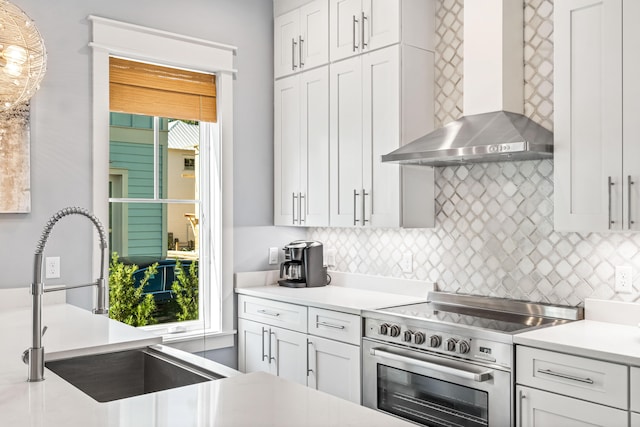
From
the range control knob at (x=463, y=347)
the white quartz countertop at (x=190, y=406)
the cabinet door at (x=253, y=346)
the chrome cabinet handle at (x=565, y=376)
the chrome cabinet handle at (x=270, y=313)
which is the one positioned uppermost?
the white quartz countertop at (x=190, y=406)

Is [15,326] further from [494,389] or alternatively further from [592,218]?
[592,218]

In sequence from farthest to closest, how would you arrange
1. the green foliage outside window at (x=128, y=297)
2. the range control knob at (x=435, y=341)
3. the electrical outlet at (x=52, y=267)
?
the green foliage outside window at (x=128, y=297)
the electrical outlet at (x=52, y=267)
the range control knob at (x=435, y=341)

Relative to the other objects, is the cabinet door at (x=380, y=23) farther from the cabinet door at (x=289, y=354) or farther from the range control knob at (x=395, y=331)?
the cabinet door at (x=289, y=354)

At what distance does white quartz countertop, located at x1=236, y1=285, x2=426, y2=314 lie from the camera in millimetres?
3199

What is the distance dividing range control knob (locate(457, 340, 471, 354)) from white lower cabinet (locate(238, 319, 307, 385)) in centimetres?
109

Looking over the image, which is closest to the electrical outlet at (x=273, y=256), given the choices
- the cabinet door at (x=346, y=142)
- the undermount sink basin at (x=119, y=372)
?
the cabinet door at (x=346, y=142)

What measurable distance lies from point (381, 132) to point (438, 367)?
137 centimetres

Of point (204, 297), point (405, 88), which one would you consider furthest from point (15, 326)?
point (405, 88)

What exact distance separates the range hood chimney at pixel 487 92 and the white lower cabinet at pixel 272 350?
125 cm

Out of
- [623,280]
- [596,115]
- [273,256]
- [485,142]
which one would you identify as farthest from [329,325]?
[596,115]

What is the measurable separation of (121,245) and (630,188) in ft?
9.03

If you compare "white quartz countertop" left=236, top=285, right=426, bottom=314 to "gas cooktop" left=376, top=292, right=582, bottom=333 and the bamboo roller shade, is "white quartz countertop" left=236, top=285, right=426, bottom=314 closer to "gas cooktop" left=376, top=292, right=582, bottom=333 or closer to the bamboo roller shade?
"gas cooktop" left=376, top=292, right=582, bottom=333

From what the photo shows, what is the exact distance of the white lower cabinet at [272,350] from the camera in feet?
11.3

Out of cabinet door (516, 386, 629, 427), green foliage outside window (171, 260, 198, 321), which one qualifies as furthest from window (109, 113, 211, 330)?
cabinet door (516, 386, 629, 427)
